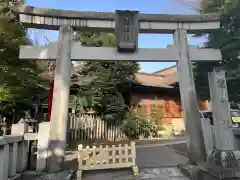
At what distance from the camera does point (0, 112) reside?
33.4 feet

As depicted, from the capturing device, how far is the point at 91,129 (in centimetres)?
1386

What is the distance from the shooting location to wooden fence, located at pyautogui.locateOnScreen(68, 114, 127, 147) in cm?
1339

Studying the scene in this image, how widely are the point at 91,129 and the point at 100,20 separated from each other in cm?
871

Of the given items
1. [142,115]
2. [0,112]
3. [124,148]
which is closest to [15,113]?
[0,112]

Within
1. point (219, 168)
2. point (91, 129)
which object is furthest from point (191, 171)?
point (91, 129)

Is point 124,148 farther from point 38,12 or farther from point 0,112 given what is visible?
point 0,112

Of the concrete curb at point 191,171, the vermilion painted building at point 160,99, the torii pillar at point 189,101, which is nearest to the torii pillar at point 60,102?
the concrete curb at point 191,171

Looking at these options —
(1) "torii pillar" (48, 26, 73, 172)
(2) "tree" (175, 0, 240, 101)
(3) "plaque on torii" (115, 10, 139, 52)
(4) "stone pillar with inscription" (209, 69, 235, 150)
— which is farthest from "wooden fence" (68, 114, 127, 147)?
(4) "stone pillar with inscription" (209, 69, 235, 150)

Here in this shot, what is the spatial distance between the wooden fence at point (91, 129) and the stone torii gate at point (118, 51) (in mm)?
7400

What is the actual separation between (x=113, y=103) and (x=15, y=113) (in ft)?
19.2

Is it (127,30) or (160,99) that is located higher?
(127,30)

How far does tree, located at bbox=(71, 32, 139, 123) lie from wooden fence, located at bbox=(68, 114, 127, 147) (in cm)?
54

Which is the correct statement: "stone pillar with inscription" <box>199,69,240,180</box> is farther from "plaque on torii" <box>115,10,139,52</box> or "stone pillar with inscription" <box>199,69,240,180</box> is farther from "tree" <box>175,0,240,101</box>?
"tree" <box>175,0,240,101</box>

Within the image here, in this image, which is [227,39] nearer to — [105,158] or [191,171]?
[191,171]
